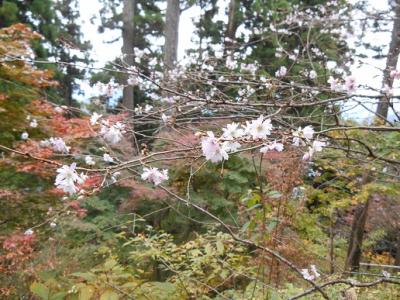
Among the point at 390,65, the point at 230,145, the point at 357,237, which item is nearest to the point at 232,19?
the point at 357,237

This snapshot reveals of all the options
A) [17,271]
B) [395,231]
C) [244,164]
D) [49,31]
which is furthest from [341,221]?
[49,31]

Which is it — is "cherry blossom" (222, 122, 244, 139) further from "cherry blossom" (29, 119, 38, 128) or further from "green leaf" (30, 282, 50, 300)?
"cherry blossom" (29, 119, 38, 128)

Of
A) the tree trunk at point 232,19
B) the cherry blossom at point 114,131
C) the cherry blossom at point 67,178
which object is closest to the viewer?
the cherry blossom at point 67,178

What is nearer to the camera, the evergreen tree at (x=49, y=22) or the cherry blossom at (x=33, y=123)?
the cherry blossom at (x=33, y=123)

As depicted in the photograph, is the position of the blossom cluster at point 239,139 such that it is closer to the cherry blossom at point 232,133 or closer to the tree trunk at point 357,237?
the cherry blossom at point 232,133

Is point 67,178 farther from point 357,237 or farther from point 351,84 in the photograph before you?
point 357,237

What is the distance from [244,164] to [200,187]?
61 cm

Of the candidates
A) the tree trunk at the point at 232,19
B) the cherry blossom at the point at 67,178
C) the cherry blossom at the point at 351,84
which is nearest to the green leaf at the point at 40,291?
the cherry blossom at the point at 67,178

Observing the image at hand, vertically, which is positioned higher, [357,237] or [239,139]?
[239,139]

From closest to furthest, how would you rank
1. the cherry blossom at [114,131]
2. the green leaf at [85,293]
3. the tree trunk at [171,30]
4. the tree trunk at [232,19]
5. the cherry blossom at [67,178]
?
the cherry blossom at [67,178], the green leaf at [85,293], the cherry blossom at [114,131], the tree trunk at [171,30], the tree trunk at [232,19]

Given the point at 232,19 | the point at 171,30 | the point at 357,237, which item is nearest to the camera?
the point at 357,237

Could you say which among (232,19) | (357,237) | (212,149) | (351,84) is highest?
(232,19)

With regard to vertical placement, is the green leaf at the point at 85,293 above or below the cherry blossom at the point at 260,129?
below

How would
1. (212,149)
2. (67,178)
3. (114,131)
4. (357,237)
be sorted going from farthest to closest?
(357,237), (114,131), (67,178), (212,149)
